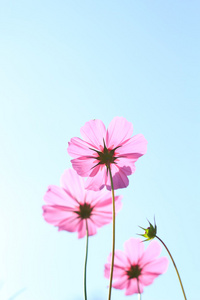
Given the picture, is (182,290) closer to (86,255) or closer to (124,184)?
(86,255)

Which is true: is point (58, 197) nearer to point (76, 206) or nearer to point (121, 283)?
point (76, 206)

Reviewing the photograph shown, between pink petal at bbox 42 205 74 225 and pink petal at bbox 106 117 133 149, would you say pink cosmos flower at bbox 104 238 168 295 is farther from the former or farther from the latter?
pink petal at bbox 106 117 133 149

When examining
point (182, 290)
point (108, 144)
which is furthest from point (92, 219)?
point (182, 290)

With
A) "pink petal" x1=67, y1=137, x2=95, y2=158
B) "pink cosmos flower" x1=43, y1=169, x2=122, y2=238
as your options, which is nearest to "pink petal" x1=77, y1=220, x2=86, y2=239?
"pink cosmos flower" x1=43, y1=169, x2=122, y2=238

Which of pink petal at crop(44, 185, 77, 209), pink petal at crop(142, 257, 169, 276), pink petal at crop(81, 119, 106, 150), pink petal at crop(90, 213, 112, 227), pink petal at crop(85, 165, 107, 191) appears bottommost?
pink petal at crop(142, 257, 169, 276)

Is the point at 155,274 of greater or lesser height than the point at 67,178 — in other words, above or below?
below
